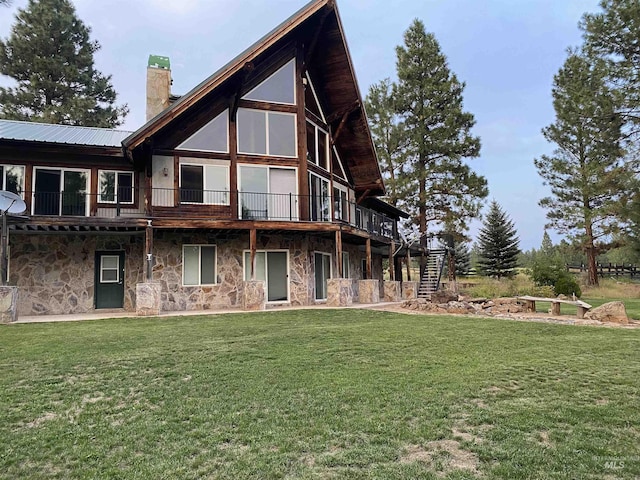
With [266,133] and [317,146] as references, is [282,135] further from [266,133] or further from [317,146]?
[317,146]

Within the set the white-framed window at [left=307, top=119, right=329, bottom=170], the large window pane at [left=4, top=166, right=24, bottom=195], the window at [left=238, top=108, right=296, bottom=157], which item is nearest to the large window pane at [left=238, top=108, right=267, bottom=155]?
the window at [left=238, top=108, right=296, bottom=157]

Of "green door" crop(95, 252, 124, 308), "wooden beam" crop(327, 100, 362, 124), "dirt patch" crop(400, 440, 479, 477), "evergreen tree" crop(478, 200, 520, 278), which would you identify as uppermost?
"wooden beam" crop(327, 100, 362, 124)

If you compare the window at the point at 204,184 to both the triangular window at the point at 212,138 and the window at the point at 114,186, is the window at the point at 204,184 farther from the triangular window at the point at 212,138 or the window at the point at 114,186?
the window at the point at 114,186

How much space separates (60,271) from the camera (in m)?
13.1

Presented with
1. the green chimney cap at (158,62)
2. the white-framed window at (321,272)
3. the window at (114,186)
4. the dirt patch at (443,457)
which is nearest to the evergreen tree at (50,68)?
the green chimney cap at (158,62)

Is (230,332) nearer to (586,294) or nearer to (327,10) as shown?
(327,10)

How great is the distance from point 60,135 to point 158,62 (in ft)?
15.3

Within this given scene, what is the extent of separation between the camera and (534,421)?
10.9 feet

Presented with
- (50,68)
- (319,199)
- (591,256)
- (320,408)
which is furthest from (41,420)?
(591,256)

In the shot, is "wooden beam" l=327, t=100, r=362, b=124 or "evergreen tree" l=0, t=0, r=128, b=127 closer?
"wooden beam" l=327, t=100, r=362, b=124

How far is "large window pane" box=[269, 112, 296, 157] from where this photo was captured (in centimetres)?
1466

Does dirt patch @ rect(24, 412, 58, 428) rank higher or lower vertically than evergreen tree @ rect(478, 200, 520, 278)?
lower

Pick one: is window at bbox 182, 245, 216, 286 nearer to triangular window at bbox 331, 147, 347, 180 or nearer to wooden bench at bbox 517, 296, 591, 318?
triangular window at bbox 331, 147, 347, 180

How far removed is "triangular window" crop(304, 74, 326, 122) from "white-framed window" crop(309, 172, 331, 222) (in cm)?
255
